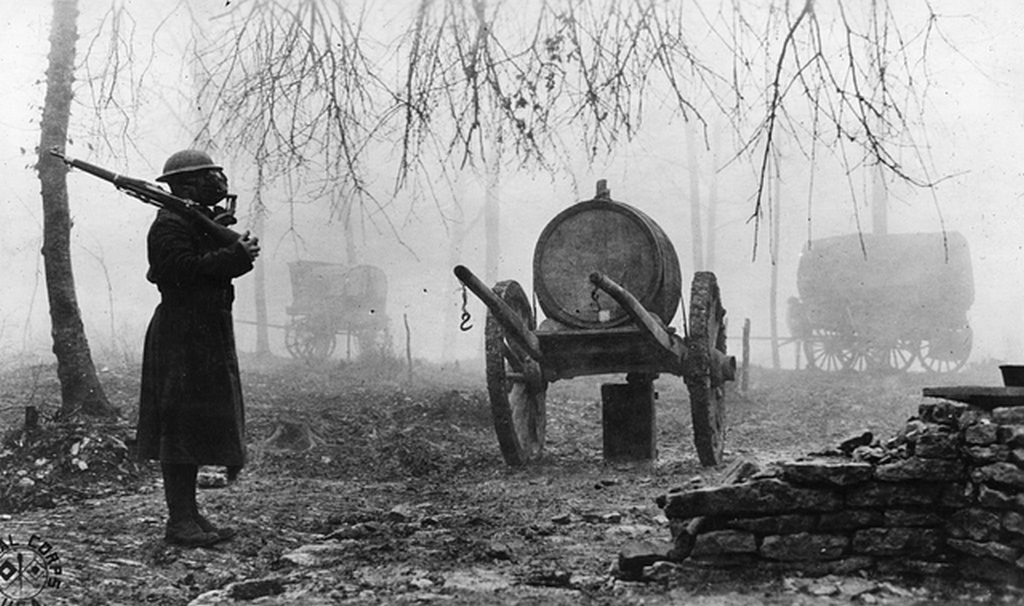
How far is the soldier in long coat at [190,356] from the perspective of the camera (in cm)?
397

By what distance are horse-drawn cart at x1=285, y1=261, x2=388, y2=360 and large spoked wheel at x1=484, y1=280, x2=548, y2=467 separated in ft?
41.5

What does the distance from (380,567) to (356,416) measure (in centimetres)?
555

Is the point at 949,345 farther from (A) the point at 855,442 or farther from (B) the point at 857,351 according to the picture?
(A) the point at 855,442

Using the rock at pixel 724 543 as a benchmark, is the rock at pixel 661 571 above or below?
below

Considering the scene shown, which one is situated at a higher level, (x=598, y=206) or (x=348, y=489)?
(x=598, y=206)

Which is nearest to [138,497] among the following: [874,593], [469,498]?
[469,498]

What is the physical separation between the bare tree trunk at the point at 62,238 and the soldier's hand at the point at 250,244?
354 centimetres

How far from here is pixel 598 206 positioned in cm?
675

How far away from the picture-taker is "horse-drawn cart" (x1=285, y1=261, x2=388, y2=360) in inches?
779

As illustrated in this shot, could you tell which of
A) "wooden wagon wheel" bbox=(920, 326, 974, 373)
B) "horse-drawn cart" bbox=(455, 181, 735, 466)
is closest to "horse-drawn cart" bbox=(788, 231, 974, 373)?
"wooden wagon wheel" bbox=(920, 326, 974, 373)

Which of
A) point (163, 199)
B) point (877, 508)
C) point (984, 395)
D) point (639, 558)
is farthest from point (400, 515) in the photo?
point (984, 395)

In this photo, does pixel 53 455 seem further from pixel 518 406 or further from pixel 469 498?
pixel 518 406

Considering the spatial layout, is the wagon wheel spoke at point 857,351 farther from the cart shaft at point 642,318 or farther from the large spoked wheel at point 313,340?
the cart shaft at point 642,318

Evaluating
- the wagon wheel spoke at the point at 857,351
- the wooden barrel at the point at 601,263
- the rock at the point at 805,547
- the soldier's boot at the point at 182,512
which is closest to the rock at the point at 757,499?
the rock at the point at 805,547
